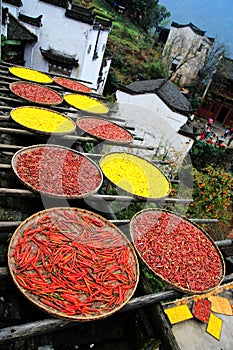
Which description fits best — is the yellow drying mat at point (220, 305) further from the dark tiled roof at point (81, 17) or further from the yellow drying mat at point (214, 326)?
the dark tiled roof at point (81, 17)

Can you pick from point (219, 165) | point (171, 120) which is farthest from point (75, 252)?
point (219, 165)

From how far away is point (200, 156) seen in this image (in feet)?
60.4

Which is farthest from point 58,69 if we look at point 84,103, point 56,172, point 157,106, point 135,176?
point 56,172

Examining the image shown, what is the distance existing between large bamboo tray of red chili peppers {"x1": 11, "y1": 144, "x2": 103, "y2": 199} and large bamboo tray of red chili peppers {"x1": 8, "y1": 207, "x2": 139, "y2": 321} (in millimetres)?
366

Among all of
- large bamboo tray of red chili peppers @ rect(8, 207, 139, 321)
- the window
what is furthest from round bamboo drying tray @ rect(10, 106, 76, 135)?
the window

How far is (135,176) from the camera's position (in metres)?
4.43

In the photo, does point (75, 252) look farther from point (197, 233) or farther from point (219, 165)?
point (219, 165)

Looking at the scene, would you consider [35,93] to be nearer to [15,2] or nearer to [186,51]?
[15,2]

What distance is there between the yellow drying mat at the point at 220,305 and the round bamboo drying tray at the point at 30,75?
260 inches

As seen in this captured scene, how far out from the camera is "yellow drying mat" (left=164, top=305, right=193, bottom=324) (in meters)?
3.97

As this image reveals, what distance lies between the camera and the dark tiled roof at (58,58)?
14.4 m

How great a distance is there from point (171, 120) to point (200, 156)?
731cm

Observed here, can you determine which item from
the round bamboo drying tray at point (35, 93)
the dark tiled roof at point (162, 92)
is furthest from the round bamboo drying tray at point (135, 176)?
the dark tiled roof at point (162, 92)

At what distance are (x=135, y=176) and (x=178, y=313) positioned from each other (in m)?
2.46
